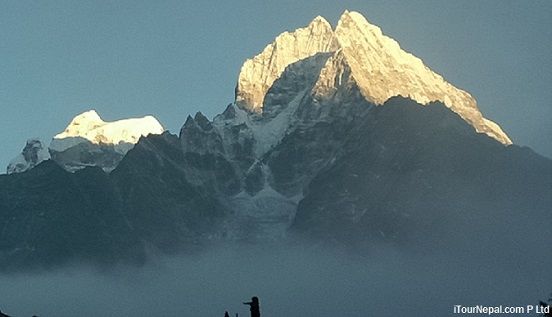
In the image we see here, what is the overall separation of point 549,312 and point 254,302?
1424cm

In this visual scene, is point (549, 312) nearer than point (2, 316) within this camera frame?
Yes

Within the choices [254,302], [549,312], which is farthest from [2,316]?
[549,312]

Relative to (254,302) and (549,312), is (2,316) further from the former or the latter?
(549,312)

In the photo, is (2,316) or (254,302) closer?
(254,302)

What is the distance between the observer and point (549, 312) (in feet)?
233

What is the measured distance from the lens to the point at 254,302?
6869cm

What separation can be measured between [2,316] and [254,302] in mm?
33226

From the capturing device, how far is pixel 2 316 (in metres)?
97.1

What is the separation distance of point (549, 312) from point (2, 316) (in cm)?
4041
